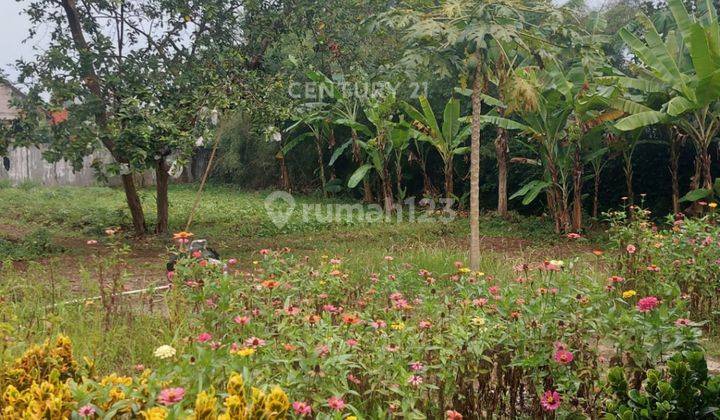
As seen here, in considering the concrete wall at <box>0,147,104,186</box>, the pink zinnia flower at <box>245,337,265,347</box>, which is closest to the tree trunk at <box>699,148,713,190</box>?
Result: the pink zinnia flower at <box>245,337,265,347</box>

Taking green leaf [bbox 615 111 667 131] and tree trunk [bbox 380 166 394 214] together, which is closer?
green leaf [bbox 615 111 667 131]

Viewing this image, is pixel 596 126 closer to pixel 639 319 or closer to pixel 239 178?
pixel 639 319

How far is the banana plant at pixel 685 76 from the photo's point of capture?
7852 millimetres

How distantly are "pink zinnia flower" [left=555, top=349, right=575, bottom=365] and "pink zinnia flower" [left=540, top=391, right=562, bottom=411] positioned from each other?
5.5 inches

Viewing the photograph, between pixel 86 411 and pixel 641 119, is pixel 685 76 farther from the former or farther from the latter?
pixel 86 411

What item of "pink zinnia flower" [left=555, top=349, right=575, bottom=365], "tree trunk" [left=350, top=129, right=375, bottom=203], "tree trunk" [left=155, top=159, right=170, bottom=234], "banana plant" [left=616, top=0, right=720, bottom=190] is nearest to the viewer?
"pink zinnia flower" [left=555, top=349, right=575, bottom=365]

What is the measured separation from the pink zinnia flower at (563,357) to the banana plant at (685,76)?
20.6ft

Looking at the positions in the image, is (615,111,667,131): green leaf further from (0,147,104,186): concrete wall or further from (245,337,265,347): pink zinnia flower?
(0,147,104,186): concrete wall

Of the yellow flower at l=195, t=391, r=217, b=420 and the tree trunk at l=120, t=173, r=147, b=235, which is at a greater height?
the tree trunk at l=120, t=173, r=147, b=235

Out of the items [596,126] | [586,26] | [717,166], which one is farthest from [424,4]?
[717,166]

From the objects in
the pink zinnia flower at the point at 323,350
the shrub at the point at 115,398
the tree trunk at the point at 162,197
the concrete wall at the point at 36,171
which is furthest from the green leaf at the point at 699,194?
the concrete wall at the point at 36,171

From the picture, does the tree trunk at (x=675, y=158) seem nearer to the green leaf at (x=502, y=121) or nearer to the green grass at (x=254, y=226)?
the green grass at (x=254, y=226)

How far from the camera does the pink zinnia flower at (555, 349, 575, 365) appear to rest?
2.77 m

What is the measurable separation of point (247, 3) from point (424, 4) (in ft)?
9.88
